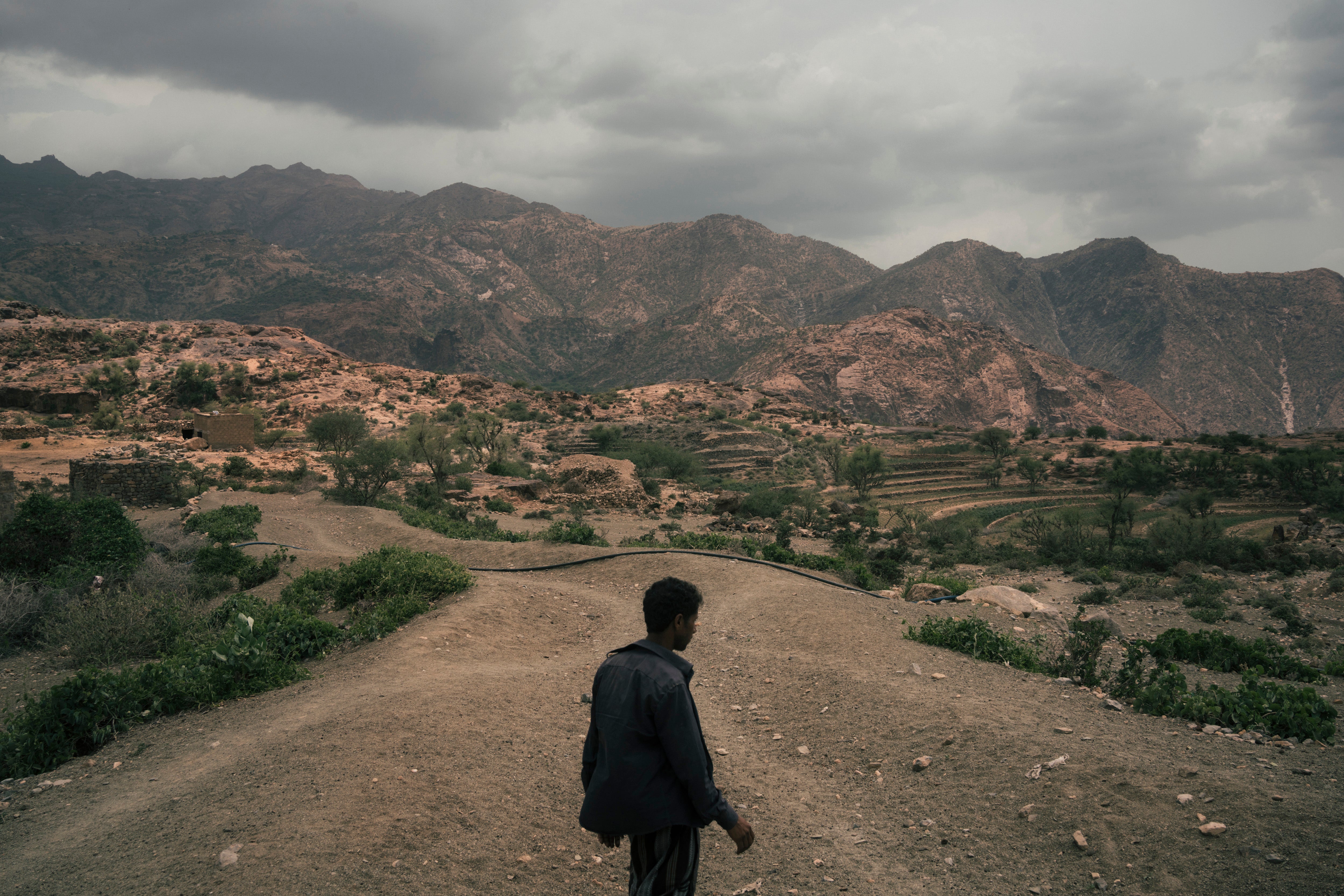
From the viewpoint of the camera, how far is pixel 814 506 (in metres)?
29.7

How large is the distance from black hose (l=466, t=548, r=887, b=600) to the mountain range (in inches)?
3672

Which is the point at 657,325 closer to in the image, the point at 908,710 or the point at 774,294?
the point at 774,294

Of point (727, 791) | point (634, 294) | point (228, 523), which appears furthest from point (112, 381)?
point (634, 294)

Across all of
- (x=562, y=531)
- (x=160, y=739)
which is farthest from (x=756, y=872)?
(x=562, y=531)

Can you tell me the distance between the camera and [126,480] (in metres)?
17.7

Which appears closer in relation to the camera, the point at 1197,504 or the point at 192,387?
the point at 1197,504

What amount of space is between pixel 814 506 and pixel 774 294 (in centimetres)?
13393

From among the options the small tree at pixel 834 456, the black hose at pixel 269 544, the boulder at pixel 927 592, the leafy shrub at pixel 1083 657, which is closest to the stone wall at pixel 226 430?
the black hose at pixel 269 544

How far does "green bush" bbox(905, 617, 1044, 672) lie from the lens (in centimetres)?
792

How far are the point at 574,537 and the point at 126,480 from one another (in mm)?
13002

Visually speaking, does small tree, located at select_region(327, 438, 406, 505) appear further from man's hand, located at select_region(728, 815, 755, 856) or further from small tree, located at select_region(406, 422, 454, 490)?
man's hand, located at select_region(728, 815, 755, 856)

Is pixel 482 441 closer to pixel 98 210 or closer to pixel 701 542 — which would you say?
pixel 701 542

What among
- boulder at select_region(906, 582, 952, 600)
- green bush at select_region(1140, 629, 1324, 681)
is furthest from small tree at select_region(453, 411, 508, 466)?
green bush at select_region(1140, 629, 1324, 681)

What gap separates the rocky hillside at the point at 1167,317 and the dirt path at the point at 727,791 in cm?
13437
